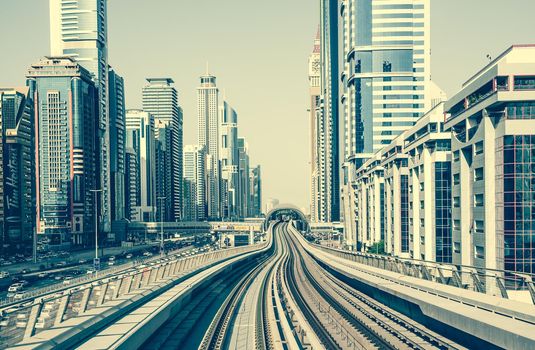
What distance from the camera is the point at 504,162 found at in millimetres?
32281

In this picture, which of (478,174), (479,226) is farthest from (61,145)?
(479,226)

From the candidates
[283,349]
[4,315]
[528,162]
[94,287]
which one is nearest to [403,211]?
[528,162]

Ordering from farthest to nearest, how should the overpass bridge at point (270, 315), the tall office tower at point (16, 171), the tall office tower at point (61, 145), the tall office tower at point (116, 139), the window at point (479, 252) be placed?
the tall office tower at point (116, 139) < the tall office tower at point (61, 145) < the tall office tower at point (16, 171) < the window at point (479, 252) < the overpass bridge at point (270, 315)

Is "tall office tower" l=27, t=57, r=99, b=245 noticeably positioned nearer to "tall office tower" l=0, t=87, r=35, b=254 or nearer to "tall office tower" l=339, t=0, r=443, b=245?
"tall office tower" l=0, t=87, r=35, b=254

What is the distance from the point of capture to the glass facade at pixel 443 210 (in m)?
49.4

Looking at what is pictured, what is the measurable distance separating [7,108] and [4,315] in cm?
12182

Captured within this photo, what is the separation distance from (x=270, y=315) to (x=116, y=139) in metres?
165

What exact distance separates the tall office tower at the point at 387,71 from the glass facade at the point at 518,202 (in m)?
84.5

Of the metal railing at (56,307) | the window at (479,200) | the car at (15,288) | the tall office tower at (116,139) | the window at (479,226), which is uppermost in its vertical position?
the tall office tower at (116,139)

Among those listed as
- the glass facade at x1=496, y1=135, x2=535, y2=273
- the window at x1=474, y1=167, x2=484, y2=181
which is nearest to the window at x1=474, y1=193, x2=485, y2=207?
the window at x1=474, y1=167, x2=484, y2=181

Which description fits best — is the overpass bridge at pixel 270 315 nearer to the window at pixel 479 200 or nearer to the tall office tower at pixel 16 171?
the window at pixel 479 200

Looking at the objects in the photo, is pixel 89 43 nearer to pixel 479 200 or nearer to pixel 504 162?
pixel 479 200

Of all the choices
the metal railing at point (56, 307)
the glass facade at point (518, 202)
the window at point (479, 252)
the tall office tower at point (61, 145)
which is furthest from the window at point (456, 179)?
the tall office tower at point (61, 145)

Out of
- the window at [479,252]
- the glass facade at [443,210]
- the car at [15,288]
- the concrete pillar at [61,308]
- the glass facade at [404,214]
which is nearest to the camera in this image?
the concrete pillar at [61,308]
